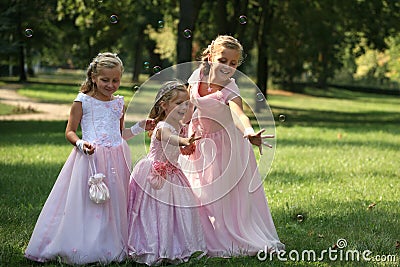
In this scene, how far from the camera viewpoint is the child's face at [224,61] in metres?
6.16

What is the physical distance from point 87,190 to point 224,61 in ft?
5.05

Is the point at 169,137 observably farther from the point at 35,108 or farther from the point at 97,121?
the point at 35,108

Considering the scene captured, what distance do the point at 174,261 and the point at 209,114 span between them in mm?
1327

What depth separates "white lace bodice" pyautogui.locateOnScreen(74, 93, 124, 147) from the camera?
5973 millimetres

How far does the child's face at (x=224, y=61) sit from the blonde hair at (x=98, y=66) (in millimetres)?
807

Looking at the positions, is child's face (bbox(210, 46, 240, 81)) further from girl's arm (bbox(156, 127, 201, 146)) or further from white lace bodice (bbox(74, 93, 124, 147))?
white lace bodice (bbox(74, 93, 124, 147))

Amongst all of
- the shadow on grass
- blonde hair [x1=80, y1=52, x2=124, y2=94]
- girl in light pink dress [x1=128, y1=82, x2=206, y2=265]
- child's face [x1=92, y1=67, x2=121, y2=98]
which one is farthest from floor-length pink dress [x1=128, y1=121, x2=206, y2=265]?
the shadow on grass

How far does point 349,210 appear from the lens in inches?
324

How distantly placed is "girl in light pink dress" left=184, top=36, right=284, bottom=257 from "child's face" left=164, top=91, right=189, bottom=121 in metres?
0.33

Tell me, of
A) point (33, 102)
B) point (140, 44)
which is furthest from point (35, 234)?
point (140, 44)

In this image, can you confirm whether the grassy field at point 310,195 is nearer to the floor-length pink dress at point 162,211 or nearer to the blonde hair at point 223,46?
the floor-length pink dress at point 162,211

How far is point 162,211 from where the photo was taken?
5.85 m

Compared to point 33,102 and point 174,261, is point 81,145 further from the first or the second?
point 33,102
